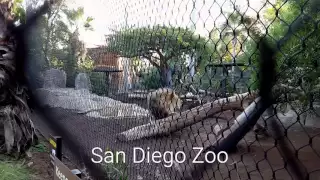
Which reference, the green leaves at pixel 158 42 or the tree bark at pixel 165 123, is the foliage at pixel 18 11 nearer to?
the green leaves at pixel 158 42

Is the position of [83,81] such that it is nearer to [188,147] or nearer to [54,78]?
[54,78]

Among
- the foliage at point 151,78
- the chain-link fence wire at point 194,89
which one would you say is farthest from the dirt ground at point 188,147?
the foliage at point 151,78

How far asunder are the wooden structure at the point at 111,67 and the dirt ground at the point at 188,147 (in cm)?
26

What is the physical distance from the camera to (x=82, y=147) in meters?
2.34

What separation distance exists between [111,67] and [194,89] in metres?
0.80

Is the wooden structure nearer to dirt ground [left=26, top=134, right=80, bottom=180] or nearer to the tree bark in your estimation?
the tree bark

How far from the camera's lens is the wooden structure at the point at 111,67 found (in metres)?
1.95

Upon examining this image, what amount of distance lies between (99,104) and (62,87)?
2.63 feet

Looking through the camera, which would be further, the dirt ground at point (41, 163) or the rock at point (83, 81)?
the rock at point (83, 81)

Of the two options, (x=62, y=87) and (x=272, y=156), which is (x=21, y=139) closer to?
(x=62, y=87)

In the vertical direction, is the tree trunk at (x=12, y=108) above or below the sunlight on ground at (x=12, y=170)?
above

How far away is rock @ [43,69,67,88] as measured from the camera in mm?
2990

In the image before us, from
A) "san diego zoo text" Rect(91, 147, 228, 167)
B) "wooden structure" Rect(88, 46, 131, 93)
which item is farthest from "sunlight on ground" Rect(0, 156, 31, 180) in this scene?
"wooden structure" Rect(88, 46, 131, 93)

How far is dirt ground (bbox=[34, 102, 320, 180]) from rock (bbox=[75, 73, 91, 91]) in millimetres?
264
